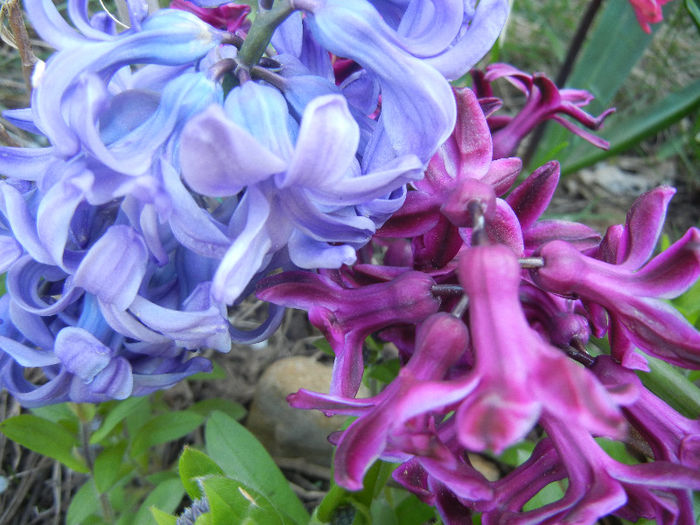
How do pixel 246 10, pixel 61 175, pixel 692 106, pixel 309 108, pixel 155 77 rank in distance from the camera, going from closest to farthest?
pixel 309 108, pixel 61 175, pixel 155 77, pixel 246 10, pixel 692 106

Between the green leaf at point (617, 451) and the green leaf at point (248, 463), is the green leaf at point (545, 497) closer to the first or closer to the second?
the green leaf at point (617, 451)

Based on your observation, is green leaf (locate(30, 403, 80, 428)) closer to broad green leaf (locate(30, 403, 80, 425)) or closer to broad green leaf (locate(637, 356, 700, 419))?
broad green leaf (locate(30, 403, 80, 425))

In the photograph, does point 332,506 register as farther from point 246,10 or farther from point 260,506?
point 246,10

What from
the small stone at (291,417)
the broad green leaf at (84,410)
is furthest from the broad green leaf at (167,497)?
the small stone at (291,417)

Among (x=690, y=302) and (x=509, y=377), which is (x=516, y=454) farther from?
(x=509, y=377)

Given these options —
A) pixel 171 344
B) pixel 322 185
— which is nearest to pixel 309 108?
pixel 322 185

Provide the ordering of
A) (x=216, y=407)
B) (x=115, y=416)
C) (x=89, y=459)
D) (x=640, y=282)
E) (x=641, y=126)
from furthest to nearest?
(x=641, y=126) < (x=216, y=407) < (x=89, y=459) < (x=115, y=416) < (x=640, y=282)

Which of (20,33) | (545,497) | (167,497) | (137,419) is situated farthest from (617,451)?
(20,33)

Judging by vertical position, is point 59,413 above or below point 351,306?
below

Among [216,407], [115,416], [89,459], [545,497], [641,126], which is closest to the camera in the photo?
[545,497]
